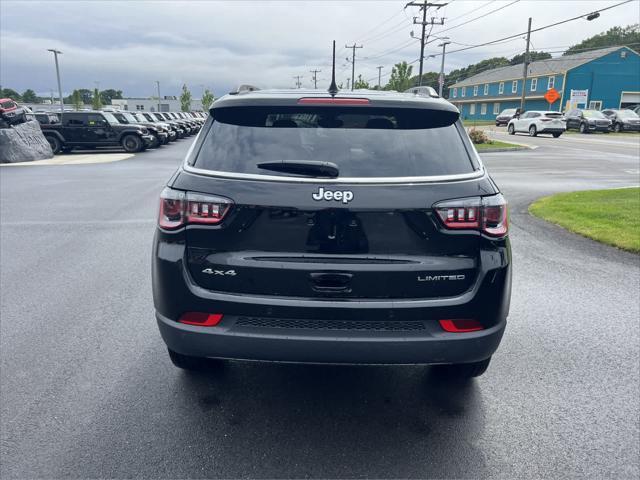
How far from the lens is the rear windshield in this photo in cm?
282

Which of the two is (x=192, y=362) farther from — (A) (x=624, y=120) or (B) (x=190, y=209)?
(A) (x=624, y=120)

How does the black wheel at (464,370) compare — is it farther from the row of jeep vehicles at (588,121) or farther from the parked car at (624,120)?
the parked car at (624,120)

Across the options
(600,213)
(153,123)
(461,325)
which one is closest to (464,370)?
(461,325)

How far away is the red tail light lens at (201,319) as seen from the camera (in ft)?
9.19

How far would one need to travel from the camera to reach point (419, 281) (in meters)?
2.72

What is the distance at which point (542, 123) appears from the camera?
118 feet

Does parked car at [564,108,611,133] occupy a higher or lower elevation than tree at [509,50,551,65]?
lower

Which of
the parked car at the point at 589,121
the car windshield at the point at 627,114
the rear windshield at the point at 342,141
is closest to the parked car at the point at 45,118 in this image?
the rear windshield at the point at 342,141

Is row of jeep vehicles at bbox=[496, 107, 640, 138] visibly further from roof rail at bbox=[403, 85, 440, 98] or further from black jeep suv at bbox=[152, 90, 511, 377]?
black jeep suv at bbox=[152, 90, 511, 377]

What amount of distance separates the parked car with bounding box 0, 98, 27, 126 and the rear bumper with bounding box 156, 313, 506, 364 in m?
22.9

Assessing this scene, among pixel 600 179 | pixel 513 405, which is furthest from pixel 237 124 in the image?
pixel 600 179

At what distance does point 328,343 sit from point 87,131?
79.1 ft

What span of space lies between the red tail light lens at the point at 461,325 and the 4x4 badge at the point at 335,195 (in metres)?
0.81

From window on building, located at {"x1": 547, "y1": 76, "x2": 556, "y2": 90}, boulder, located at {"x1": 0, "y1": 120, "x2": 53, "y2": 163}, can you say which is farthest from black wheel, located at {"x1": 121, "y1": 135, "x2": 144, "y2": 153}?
window on building, located at {"x1": 547, "y1": 76, "x2": 556, "y2": 90}
